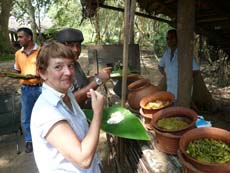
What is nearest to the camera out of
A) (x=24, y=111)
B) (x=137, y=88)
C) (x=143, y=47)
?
(x=137, y=88)

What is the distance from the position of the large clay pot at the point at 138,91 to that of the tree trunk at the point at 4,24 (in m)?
17.4

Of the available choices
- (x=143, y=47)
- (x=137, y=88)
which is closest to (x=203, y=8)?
(x=137, y=88)

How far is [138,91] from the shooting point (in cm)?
311

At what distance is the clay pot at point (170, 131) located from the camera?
6.70 feet

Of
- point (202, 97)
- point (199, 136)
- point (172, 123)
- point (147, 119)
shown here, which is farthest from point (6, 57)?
point (199, 136)

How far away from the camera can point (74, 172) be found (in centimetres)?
133

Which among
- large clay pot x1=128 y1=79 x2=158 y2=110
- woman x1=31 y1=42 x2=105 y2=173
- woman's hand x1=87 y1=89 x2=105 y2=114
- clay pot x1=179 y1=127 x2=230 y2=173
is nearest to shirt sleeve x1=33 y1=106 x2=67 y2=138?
woman x1=31 y1=42 x2=105 y2=173

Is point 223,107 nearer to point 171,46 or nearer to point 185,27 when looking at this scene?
point 171,46

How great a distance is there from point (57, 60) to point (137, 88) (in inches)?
74.2

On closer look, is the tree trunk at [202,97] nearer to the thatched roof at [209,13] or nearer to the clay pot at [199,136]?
the thatched roof at [209,13]

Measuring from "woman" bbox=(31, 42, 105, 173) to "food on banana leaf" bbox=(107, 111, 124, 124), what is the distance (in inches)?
31.7

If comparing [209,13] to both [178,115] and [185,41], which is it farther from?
[178,115]

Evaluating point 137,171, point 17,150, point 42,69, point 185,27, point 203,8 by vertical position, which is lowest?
point 17,150

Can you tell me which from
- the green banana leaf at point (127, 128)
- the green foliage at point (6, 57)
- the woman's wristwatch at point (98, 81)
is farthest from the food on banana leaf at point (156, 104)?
the green foliage at point (6, 57)
